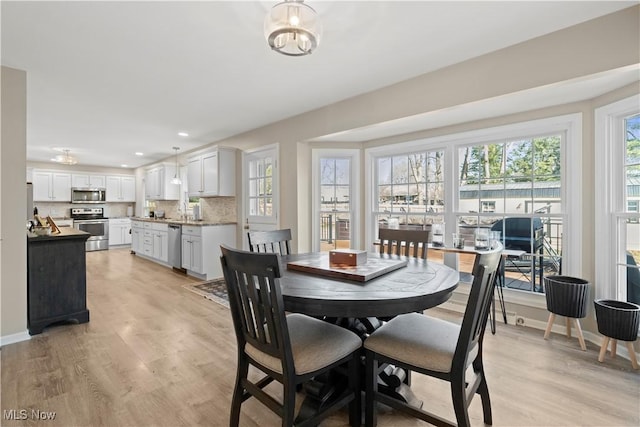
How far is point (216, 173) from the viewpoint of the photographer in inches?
206

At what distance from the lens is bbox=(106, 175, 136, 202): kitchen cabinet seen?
8664mm

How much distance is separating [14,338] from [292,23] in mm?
3479

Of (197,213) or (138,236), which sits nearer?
(197,213)

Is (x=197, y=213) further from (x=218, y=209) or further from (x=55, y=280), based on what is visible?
(x=55, y=280)

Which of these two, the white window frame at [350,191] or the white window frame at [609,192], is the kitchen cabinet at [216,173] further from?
the white window frame at [609,192]

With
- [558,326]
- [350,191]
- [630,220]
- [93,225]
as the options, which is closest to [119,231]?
[93,225]

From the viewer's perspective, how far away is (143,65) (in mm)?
2641

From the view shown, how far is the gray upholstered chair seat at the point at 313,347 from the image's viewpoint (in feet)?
4.56

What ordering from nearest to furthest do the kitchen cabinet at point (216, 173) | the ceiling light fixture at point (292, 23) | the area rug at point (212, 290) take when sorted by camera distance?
the ceiling light fixture at point (292, 23), the area rug at point (212, 290), the kitchen cabinet at point (216, 173)

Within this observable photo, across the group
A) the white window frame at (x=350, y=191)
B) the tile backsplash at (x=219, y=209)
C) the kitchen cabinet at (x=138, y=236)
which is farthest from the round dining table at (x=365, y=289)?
the kitchen cabinet at (x=138, y=236)

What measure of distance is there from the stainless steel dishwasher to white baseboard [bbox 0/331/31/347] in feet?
9.11

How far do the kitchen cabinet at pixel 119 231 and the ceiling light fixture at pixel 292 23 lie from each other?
8.90 meters

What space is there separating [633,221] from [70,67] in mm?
5008

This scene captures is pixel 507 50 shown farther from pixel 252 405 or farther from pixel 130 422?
pixel 130 422
